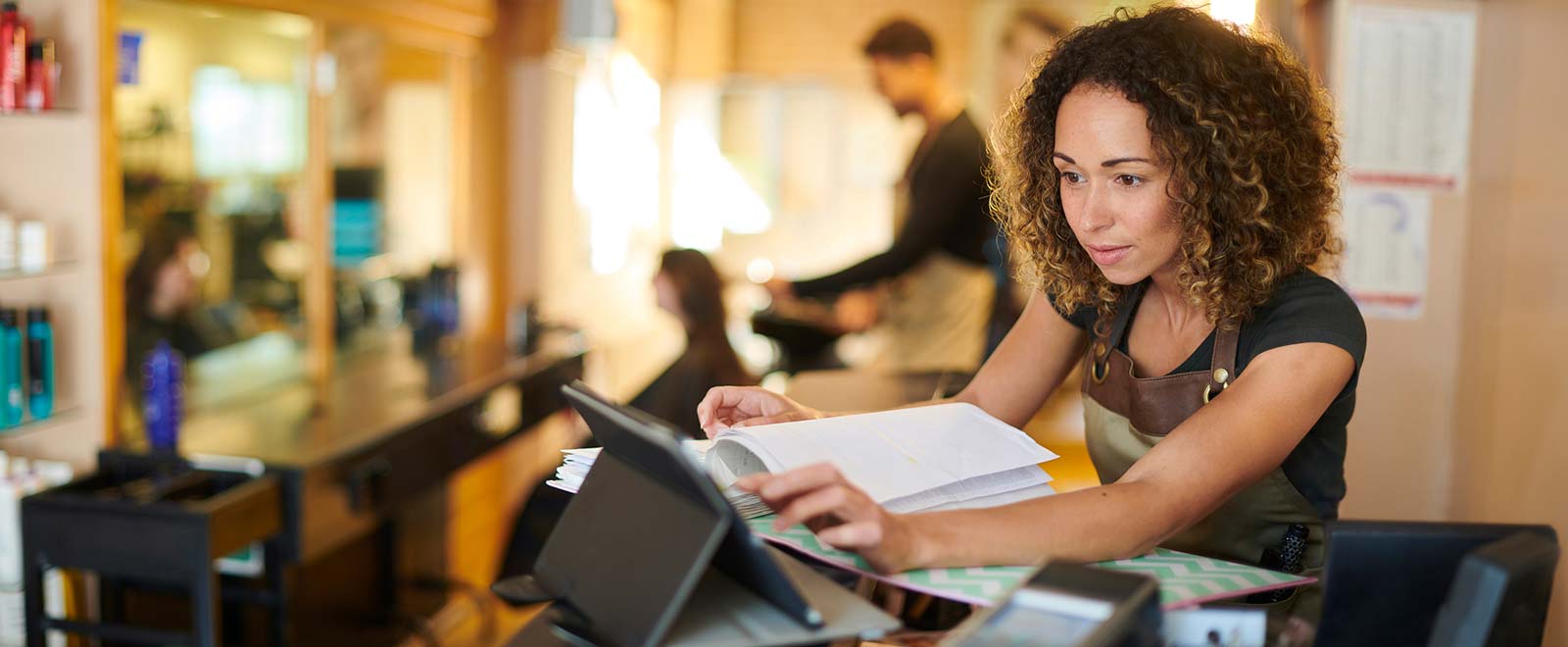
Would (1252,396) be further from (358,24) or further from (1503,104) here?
(358,24)

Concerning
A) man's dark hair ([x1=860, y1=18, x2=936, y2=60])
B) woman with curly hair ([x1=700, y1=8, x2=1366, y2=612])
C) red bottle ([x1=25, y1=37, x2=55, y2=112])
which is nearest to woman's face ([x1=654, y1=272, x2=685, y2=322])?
man's dark hair ([x1=860, y1=18, x2=936, y2=60])

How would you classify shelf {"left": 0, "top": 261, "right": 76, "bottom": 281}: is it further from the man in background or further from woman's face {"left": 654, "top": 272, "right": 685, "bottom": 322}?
the man in background

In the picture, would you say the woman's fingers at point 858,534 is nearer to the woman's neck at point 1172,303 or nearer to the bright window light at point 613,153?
the woman's neck at point 1172,303

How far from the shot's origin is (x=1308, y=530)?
140 centimetres

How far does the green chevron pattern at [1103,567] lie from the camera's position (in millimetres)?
1069

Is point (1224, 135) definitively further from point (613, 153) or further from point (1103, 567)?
point (613, 153)

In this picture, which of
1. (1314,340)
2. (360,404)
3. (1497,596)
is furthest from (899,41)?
(1497,596)

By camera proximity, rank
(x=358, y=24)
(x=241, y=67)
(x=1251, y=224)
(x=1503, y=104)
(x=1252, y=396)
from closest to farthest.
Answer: (x=1252, y=396)
(x=1251, y=224)
(x=1503, y=104)
(x=241, y=67)
(x=358, y=24)

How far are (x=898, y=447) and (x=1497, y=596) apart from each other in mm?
525

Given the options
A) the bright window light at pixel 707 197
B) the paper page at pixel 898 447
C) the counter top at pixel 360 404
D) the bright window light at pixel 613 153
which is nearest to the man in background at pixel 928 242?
the counter top at pixel 360 404

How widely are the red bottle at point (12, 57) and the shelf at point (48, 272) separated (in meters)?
0.28

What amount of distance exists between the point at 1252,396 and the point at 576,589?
0.66 meters

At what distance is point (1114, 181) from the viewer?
134 centimetres

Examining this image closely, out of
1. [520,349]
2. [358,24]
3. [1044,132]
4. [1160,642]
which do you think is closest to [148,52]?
[358,24]
